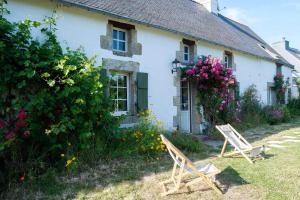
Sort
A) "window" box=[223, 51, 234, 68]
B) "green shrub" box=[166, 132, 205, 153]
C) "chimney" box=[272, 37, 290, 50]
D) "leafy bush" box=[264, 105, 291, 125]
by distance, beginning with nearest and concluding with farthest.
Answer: "green shrub" box=[166, 132, 205, 153] → "window" box=[223, 51, 234, 68] → "leafy bush" box=[264, 105, 291, 125] → "chimney" box=[272, 37, 290, 50]

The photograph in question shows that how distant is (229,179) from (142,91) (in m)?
3.85

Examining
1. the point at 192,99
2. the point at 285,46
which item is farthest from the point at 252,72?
the point at 285,46

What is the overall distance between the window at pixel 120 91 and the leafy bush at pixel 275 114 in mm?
7575

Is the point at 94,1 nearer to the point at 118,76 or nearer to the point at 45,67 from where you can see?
the point at 118,76

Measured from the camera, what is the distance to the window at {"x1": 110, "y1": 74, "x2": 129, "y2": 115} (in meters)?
7.48

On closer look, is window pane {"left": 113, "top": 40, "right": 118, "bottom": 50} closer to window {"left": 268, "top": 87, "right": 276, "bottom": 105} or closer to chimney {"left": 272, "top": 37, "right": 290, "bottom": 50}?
window {"left": 268, "top": 87, "right": 276, "bottom": 105}

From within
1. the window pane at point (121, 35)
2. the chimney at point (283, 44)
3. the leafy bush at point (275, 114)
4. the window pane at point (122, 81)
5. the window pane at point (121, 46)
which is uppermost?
the chimney at point (283, 44)

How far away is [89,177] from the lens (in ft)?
15.4

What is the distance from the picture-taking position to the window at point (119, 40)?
7.62m

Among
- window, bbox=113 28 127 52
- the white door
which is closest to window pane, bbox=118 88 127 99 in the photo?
window, bbox=113 28 127 52

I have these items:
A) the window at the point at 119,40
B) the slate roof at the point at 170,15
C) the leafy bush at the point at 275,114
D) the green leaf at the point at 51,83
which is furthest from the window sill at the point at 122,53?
the leafy bush at the point at 275,114

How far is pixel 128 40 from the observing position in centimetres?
783

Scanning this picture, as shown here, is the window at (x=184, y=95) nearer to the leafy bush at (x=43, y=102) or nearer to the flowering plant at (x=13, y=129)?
the leafy bush at (x=43, y=102)

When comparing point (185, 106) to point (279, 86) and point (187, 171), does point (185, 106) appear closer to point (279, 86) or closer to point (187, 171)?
point (187, 171)
